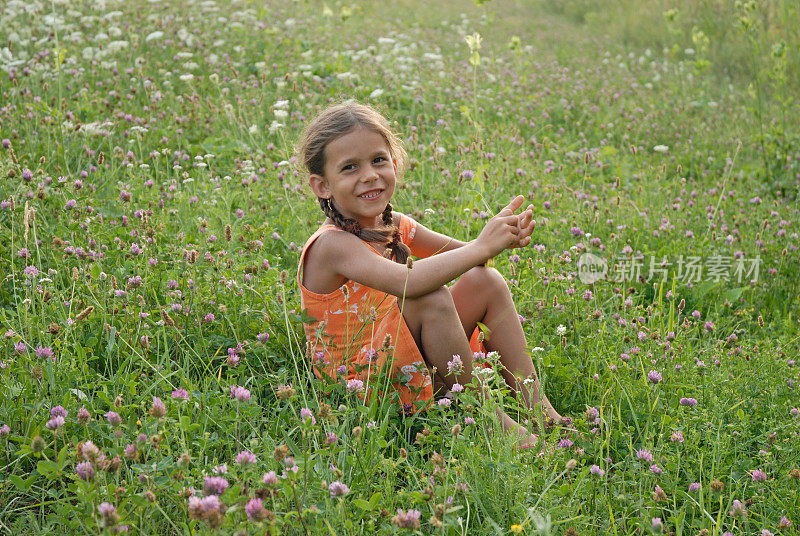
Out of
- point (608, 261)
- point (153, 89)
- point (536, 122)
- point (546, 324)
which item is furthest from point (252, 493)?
point (536, 122)

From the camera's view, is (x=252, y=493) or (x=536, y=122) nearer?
(x=252, y=493)

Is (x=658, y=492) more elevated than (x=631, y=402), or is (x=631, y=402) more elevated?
(x=658, y=492)

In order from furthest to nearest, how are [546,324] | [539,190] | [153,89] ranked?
[153,89] < [539,190] < [546,324]

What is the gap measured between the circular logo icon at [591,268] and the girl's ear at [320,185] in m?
1.45

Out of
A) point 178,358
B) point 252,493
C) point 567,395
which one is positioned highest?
point 252,493

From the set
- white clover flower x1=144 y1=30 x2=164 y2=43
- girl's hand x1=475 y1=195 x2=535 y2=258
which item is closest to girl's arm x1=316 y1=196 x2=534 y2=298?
girl's hand x1=475 y1=195 x2=535 y2=258

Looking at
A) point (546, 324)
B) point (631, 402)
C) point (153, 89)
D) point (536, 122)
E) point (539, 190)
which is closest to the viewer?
point (631, 402)

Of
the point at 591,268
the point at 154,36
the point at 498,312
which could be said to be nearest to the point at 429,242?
the point at 498,312

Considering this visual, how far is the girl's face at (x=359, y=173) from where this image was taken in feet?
9.20

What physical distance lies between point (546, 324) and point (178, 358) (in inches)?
60.7

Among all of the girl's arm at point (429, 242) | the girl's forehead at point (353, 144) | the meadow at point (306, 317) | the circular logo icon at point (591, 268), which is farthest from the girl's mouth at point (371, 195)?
the circular logo icon at point (591, 268)

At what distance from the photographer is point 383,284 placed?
2.66 m

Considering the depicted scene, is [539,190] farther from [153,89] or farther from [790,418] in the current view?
[153,89]

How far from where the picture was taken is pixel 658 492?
2.10 metres
